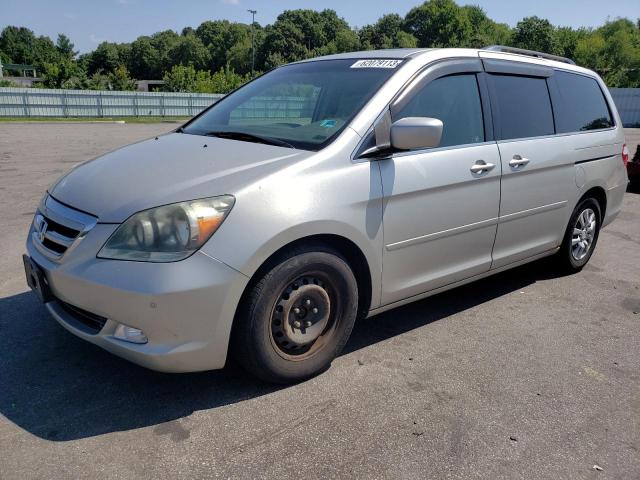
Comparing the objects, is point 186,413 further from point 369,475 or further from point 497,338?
point 497,338

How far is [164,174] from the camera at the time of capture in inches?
115

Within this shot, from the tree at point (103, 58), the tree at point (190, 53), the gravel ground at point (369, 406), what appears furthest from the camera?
the tree at point (190, 53)

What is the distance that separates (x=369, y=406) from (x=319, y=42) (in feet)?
327

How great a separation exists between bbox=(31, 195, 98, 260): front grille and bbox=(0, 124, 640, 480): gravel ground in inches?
28.0

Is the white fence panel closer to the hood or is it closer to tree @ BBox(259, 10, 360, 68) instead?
the hood

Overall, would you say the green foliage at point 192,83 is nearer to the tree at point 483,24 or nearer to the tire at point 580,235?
the tire at point 580,235

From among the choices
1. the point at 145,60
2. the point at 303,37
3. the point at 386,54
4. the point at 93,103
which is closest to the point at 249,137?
the point at 386,54

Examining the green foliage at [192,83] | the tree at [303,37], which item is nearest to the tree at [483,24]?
the tree at [303,37]

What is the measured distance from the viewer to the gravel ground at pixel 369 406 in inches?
96.6

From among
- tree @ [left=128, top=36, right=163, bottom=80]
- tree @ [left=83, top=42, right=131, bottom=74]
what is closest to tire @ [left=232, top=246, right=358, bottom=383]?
tree @ [left=83, top=42, right=131, bottom=74]

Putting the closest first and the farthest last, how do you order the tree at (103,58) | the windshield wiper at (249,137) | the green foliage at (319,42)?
the windshield wiper at (249,137), the green foliage at (319,42), the tree at (103,58)

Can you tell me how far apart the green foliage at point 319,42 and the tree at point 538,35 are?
13 cm

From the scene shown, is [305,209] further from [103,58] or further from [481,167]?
[103,58]

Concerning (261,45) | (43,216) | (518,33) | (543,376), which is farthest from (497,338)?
(261,45)
